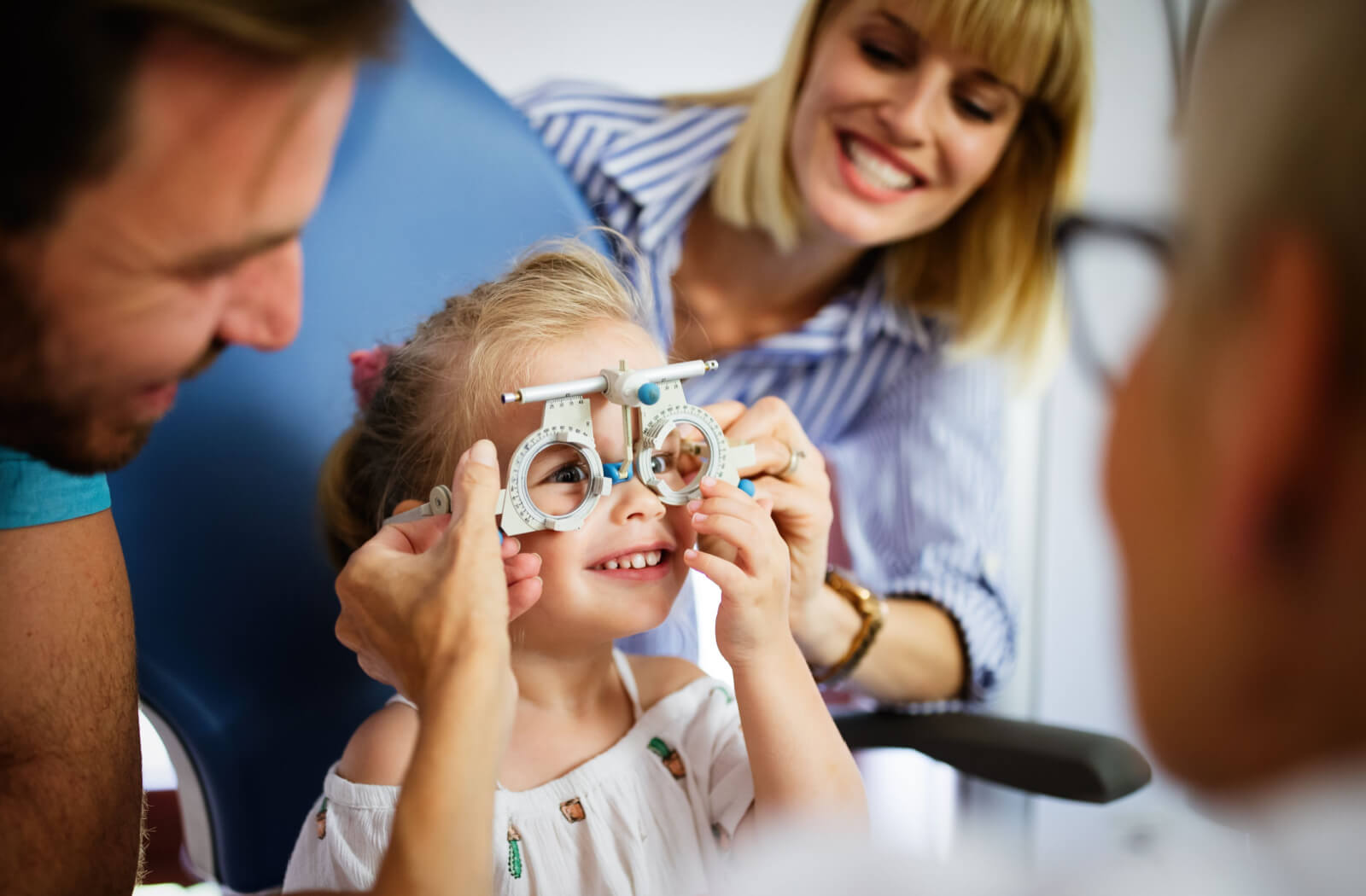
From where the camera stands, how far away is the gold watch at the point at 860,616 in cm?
115

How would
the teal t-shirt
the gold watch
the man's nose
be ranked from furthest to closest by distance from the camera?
the gold watch
the teal t-shirt
the man's nose

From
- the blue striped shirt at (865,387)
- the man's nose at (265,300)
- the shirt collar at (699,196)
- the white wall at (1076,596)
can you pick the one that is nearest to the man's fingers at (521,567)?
the man's nose at (265,300)

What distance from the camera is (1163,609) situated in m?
0.51

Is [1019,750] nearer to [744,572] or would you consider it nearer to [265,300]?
[744,572]

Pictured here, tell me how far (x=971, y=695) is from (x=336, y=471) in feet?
2.71

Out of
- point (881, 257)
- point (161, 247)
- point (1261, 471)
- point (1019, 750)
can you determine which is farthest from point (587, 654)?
point (881, 257)

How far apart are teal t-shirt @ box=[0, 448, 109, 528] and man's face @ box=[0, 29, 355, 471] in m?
0.14

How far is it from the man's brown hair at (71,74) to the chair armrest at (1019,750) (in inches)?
35.2

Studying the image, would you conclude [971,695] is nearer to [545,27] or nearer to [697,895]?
[697,895]

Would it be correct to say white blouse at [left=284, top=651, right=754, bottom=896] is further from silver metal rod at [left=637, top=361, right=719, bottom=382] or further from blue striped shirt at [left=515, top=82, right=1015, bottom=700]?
silver metal rod at [left=637, top=361, right=719, bottom=382]

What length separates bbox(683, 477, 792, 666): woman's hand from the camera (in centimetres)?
85

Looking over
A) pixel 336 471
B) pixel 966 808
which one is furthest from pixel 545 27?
pixel 966 808

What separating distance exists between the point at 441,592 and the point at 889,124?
87cm

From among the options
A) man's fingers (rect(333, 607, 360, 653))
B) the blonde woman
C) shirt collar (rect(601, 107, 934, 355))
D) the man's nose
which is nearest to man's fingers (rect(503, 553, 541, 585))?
man's fingers (rect(333, 607, 360, 653))
